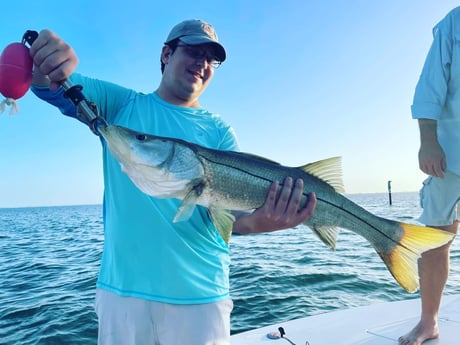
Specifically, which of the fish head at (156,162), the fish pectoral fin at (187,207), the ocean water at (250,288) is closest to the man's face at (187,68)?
the fish head at (156,162)

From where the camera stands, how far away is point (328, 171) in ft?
9.10

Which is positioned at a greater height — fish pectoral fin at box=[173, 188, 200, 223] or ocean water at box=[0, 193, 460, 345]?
fish pectoral fin at box=[173, 188, 200, 223]

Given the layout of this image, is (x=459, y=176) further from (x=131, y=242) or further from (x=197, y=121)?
(x=131, y=242)

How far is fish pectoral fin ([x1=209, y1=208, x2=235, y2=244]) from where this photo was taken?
2449 millimetres

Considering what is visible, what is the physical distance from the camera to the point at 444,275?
351 cm

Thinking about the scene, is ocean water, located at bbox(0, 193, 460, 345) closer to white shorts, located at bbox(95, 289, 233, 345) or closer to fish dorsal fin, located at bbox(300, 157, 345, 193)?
white shorts, located at bbox(95, 289, 233, 345)

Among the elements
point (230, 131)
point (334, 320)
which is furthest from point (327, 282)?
point (230, 131)

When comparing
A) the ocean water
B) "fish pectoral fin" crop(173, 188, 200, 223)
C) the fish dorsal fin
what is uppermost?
the fish dorsal fin

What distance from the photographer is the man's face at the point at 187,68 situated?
3.08 meters

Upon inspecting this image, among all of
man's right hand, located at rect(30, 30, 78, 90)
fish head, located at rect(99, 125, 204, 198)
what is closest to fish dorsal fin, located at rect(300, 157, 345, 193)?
fish head, located at rect(99, 125, 204, 198)

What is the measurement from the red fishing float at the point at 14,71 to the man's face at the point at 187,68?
1.10 meters

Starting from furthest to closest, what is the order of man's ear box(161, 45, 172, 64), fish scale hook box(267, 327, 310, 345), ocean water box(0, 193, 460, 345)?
ocean water box(0, 193, 460, 345) < fish scale hook box(267, 327, 310, 345) < man's ear box(161, 45, 172, 64)

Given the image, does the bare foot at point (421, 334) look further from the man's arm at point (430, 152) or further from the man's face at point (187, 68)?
the man's face at point (187, 68)

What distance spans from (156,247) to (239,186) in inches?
26.9
